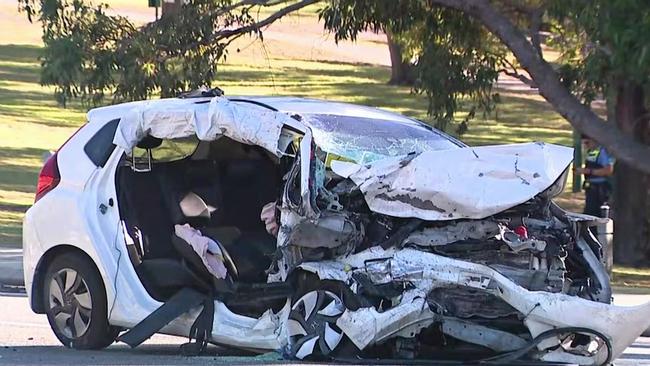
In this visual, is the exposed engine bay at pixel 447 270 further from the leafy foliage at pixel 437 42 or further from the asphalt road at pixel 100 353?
the leafy foliage at pixel 437 42

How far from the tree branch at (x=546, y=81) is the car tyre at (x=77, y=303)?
22.1ft

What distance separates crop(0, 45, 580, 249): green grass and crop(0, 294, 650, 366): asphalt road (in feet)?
33.5

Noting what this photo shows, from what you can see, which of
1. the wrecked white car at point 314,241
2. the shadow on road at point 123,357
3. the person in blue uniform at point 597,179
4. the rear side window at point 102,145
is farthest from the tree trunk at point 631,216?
the rear side window at point 102,145

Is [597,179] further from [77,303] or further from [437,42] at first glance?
[77,303]

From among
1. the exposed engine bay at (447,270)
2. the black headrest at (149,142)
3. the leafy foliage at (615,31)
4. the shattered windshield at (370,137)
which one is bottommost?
the exposed engine bay at (447,270)

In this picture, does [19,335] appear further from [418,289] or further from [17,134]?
[17,134]

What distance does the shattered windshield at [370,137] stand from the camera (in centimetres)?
870

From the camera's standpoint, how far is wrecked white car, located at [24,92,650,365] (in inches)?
313

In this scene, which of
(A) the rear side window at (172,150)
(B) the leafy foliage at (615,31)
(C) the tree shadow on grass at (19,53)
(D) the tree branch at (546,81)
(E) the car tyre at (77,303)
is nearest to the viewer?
(E) the car tyre at (77,303)

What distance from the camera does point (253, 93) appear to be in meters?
41.4

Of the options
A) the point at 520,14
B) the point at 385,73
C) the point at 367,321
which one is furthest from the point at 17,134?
the point at 367,321

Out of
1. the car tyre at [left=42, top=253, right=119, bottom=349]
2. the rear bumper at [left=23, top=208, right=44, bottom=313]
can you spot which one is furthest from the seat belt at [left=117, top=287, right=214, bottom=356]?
the rear bumper at [left=23, top=208, right=44, bottom=313]

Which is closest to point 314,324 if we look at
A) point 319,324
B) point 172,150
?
point 319,324

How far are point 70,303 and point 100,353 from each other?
17.8 inches
